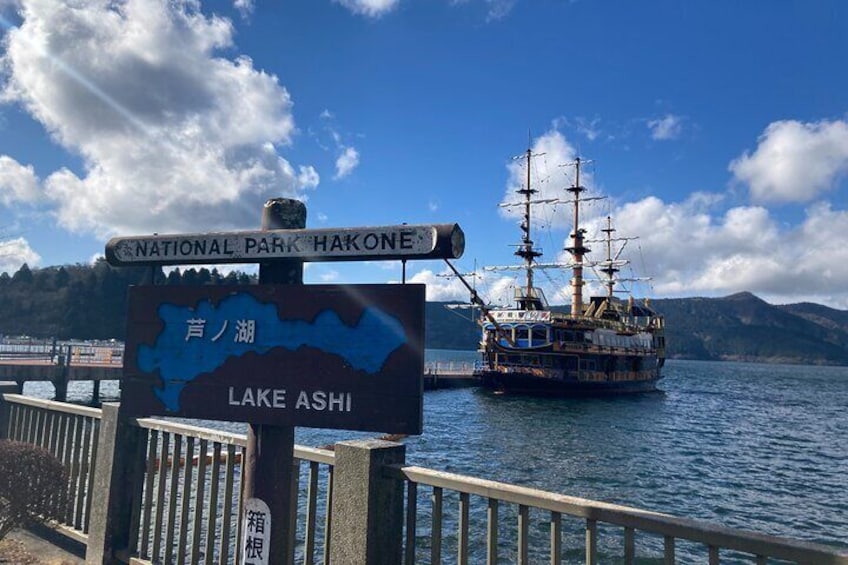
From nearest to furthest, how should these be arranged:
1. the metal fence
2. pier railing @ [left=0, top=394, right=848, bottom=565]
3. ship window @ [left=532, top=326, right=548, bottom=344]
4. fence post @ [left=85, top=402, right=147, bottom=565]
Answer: pier railing @ [left=0, top=394, right=848, bottom=565] < fence post @ [left=85, top=402, right=147, bottom=565] < the metal fence < ship window @ [left=532, top=326, right=548, bottom=344]

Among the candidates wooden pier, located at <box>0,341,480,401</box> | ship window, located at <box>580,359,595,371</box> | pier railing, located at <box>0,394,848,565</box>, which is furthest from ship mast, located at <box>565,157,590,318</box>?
pier railing, located at <box>0,394,848,565</box>

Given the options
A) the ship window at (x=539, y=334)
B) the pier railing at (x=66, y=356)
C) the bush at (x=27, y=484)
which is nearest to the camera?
the bush at (x=27, y=484)

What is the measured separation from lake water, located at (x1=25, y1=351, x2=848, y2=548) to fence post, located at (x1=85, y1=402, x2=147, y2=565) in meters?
13.5

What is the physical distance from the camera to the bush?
5297 mm

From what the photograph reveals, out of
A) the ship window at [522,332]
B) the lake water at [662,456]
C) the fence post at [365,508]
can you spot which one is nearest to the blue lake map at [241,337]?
the fence post at [365,508]

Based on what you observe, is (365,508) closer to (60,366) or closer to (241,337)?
(241,337)

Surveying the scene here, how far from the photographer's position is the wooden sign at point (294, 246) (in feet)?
11.3

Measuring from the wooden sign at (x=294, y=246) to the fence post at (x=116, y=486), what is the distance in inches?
66.4

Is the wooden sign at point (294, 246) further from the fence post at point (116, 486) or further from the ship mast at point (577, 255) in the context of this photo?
the ship mast at point (577, 255)

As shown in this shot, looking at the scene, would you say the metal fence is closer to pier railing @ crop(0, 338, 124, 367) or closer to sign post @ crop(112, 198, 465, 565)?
sign post @ crop(112, 198, 465, 565)

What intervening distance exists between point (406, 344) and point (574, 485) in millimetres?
18260

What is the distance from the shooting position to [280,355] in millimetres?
3719

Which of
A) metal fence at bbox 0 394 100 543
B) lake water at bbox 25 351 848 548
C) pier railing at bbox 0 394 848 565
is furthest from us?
lake water at bbox 25 351 848 548

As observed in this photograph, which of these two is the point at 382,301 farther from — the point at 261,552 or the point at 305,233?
the point at 261,552
